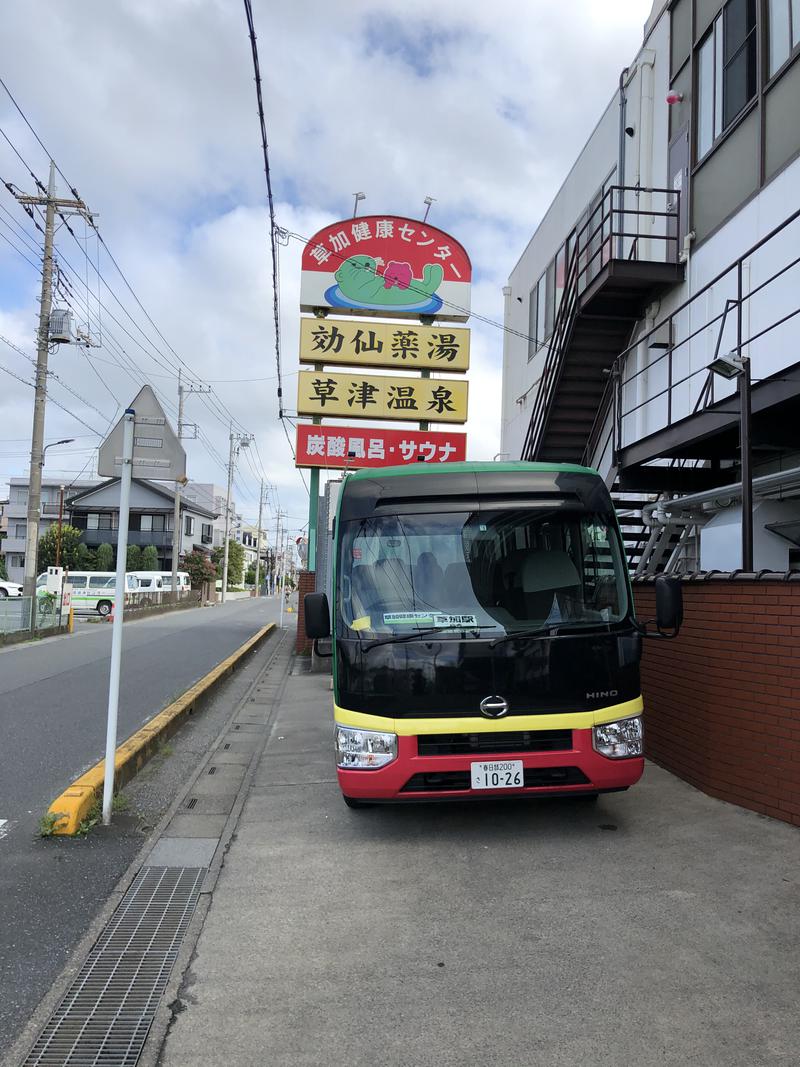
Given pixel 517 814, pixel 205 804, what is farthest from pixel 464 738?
pixel 205 804

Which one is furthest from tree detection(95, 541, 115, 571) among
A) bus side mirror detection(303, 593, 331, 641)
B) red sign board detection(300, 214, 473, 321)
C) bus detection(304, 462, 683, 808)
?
bus detection(304, 462, 683, 808)

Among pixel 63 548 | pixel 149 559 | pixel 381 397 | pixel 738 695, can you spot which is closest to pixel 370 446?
pixel 381 397

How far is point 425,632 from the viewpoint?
471 cm

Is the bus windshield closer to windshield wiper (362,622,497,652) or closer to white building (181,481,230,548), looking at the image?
windshield wiper (362,622,497,652)

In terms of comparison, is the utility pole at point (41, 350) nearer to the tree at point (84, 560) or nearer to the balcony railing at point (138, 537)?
the tree at point (84, 560)

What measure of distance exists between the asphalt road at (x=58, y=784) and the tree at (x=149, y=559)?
135ft

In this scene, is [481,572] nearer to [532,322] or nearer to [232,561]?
[532,322]

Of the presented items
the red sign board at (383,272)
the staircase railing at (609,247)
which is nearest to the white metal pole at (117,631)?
the staircase railing at (609,247)

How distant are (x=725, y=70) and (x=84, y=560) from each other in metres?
51.2

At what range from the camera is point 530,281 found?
1831 centimetres

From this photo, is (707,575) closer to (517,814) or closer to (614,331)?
(517,814)

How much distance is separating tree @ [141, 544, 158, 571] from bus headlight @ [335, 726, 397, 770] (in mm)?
54520

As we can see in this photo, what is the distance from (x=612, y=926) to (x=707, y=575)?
295cm

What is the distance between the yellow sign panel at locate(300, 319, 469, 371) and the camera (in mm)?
14969
